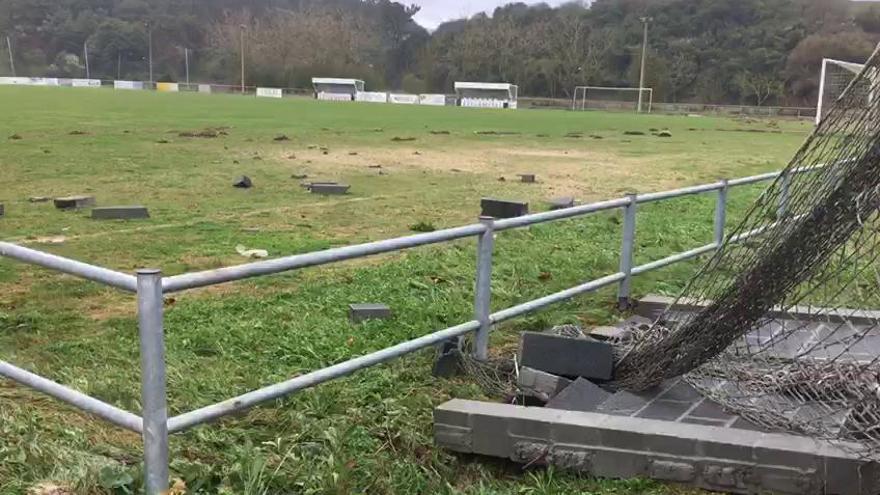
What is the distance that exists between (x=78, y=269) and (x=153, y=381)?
568 millimetres

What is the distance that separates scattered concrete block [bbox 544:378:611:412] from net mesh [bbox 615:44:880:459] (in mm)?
251

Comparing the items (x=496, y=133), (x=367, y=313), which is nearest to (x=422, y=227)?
(x=367, y=313)

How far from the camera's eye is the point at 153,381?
10.8 feet

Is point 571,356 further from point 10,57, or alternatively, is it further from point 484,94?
point 10,57

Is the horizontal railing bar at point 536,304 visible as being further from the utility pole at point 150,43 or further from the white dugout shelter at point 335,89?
the utility pole at point 150,43

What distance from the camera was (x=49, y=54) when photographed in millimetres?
138625

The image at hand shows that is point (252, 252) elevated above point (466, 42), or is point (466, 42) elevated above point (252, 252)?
point (466, 42)

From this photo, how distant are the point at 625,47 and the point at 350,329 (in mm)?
101323

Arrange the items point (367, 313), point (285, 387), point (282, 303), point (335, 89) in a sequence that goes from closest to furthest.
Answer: point (285, 387) < point (367, 313) < point (282, 303) < point (335, 89)

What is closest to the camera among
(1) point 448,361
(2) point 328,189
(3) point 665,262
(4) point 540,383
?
(4) point 540,383

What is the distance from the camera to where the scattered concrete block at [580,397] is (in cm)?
472

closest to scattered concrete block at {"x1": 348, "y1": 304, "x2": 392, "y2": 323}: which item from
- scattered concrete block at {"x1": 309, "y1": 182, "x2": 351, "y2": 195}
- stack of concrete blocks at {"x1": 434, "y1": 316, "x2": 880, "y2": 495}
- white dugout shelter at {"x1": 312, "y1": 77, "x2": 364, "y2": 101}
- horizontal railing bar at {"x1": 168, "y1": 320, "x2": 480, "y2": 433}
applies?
horizontal railing bar at {"x1": 168, "y1": 320, "x2": 480, "y2": 433}

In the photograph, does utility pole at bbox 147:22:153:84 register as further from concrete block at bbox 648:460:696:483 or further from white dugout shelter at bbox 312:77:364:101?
concrete block at bbox 648:460:696:483

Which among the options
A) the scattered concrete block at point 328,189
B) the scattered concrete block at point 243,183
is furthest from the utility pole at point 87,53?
the scattered concrete block at point 328,189
